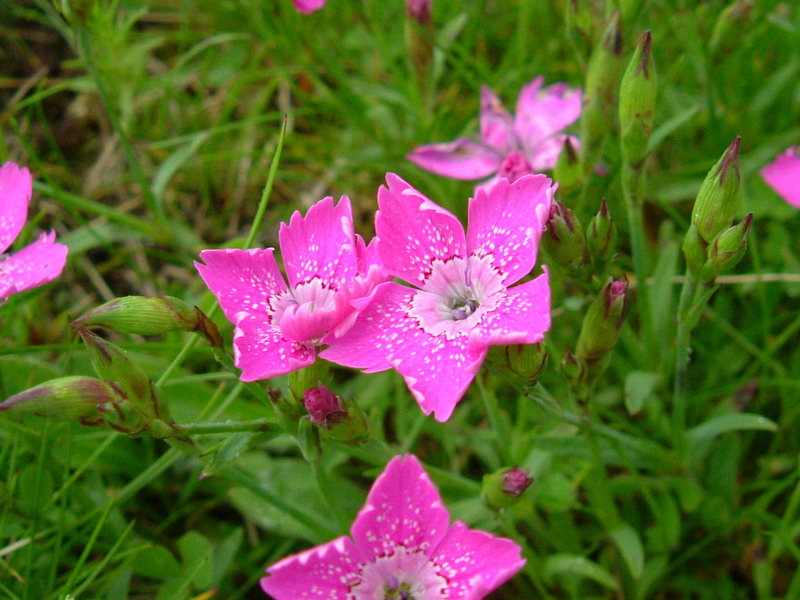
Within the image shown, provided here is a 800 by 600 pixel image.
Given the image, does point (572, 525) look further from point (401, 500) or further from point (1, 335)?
point (1, 335)

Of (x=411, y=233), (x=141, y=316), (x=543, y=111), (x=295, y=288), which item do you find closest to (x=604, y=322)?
(x=411, y=233)

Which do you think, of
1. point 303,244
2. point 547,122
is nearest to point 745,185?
point 547,122

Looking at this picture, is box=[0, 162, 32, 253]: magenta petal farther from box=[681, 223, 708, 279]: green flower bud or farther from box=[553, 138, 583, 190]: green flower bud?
box=[681, 223, 708, 279]: green flower bud

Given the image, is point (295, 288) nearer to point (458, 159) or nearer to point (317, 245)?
point (317, 245)

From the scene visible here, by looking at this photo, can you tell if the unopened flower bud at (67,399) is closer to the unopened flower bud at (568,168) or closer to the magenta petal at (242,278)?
the magenta petal at (242,278)

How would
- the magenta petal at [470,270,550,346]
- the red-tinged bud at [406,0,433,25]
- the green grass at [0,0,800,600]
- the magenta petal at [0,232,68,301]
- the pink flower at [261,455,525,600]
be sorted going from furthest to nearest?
1. the red-tinged bud at [406,0,433,25]
2. the green grass at [0,0,800,600]
3. the magenta petal at [0,232,68,301]
4. the pink flower at [261,455,525,600]
5. the magenta petal at [470,270,550,346]

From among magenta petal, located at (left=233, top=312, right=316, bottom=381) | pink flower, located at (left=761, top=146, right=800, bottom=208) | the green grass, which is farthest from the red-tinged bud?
magenta petal, located at (left=233, top=312, right=316, bottom=381)
